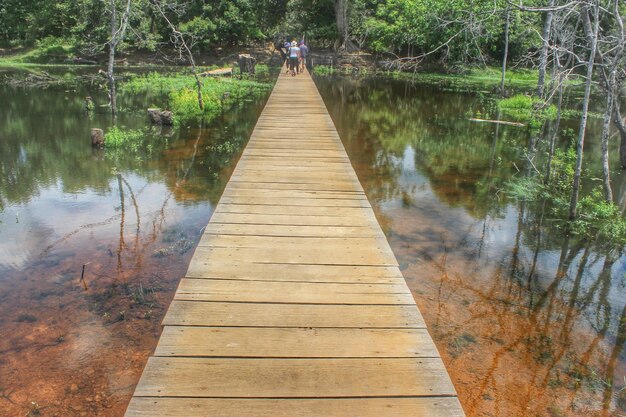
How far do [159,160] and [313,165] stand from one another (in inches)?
180

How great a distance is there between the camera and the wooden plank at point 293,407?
246 cm

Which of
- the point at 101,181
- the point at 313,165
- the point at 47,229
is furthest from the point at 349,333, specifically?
the point at 101,181

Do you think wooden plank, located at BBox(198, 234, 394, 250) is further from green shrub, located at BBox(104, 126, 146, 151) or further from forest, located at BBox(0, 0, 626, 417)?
green shrub, located at BBox(104, 126, 146, 151)

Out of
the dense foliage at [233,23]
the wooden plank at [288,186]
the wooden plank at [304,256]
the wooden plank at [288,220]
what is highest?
Answer: the dense foliage at [233,23]

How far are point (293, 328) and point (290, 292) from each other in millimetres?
469

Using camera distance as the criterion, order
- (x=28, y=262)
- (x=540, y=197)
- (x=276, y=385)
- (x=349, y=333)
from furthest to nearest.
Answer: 1. (x=540, y=197)
2. (x=28, y=262)
3. (x=349, y=333)
4. (x=276, y=385)

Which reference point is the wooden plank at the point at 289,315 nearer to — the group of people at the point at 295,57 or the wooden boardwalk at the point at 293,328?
the wooden boardwalk at the point at 293,328

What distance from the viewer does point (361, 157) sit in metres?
11.3

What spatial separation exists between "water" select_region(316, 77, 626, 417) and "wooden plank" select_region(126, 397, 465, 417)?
1232 mm

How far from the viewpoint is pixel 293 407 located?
252cm

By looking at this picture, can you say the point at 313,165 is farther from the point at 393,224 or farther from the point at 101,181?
the point at 101,181

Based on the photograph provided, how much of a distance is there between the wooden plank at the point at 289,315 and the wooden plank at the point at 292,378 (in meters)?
0.38

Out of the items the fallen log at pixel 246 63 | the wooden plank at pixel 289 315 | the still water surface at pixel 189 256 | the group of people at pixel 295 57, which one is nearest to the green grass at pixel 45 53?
the fallen log at pixel 246 63

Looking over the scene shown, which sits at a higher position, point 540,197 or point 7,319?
point 540,197
